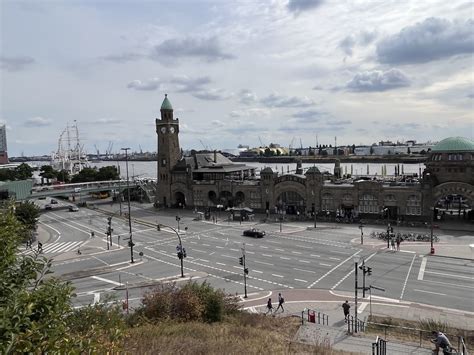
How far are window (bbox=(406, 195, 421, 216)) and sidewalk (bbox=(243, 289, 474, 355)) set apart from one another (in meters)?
36.7

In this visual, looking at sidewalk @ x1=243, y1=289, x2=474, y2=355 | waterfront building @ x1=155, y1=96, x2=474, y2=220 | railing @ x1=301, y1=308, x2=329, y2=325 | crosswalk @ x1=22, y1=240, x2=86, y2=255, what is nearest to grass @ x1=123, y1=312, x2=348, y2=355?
sidewalk @ x1=243, y1=289, x2=474, y2=355

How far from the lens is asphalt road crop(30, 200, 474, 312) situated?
39.1m

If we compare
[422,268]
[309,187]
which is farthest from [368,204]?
[422,268]

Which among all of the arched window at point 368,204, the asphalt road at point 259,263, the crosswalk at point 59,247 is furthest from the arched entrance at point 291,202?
the crosswalk at point 59,247

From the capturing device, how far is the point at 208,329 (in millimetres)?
22609

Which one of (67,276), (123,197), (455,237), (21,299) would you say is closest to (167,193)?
(123,197)

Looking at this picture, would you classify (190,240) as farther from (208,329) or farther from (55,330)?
(55,330)

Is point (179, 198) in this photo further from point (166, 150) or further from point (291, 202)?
point (291, 202)

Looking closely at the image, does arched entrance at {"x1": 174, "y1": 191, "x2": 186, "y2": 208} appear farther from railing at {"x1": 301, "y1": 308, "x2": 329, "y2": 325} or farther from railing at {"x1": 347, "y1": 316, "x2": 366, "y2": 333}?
railing at {"x1": 347, "y1": 316, "x2": 366, "y2": 333}

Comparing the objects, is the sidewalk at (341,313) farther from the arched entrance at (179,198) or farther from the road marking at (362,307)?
the arched entrance at (179,198)

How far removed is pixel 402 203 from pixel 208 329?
181 feet

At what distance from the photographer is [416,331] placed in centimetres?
2659

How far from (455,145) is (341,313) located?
48.2 metres

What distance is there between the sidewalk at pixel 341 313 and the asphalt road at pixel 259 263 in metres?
1.56
